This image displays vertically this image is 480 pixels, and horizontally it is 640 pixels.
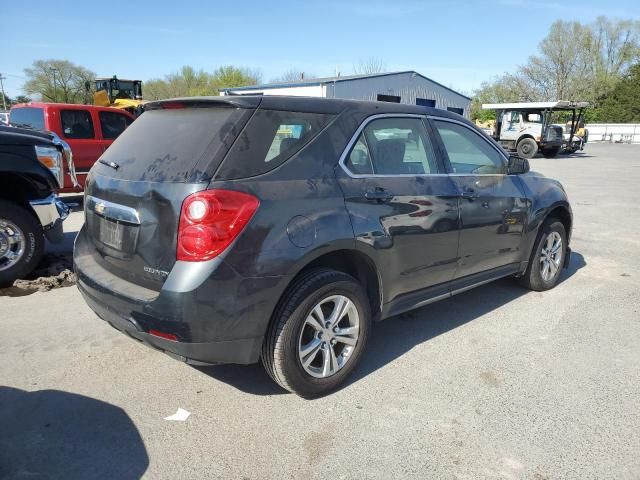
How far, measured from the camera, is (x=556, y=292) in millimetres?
5074

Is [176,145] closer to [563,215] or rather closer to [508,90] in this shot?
[563,215]

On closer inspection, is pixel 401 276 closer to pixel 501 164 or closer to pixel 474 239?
pixel 474 239

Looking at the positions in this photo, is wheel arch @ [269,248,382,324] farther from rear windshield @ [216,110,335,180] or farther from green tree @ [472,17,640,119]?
A: green tree @ [472,17,640,119]

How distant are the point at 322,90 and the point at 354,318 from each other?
2309 centimetres

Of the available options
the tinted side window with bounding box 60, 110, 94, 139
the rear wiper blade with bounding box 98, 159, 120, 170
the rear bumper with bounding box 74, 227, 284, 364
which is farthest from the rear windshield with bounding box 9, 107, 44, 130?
the rear bumper with bounding box 74, 227, 284, 364

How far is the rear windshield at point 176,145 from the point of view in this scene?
264cm

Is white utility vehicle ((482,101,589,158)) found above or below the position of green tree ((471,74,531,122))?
below

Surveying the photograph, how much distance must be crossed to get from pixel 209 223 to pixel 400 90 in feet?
95.9

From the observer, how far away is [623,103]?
55469mm

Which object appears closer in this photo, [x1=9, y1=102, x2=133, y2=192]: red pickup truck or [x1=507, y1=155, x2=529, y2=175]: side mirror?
[x1=507, y1=155, x2=529, y2=175]: side mirror

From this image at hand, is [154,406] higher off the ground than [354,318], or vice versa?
[354,318]

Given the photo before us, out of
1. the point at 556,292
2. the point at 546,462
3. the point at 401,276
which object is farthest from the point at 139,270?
the point at 556,292

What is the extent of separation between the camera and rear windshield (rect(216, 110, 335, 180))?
8.62 ft

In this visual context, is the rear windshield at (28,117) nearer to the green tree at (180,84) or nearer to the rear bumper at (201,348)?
the rear bumper at (201,348)
